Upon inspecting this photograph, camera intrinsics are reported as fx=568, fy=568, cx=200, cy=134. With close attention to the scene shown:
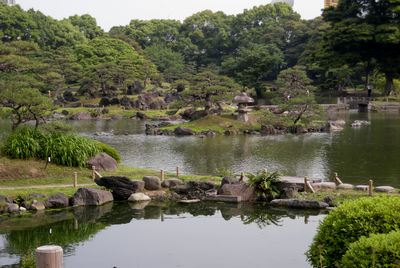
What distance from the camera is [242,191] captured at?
22.4m

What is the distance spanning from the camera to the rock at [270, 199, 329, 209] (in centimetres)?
2080

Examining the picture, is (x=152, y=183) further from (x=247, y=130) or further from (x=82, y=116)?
(x=82, y=116)

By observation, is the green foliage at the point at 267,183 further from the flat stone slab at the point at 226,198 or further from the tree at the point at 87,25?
the tree at the point at 87,25

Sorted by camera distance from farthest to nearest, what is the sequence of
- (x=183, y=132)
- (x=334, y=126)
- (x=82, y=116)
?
(x=82, y=116) → (x=334, y=126) → (x=183, y=132)

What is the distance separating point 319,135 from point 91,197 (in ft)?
93.0

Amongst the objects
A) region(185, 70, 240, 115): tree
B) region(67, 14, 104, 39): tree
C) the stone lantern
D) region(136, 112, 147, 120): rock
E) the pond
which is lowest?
the pond

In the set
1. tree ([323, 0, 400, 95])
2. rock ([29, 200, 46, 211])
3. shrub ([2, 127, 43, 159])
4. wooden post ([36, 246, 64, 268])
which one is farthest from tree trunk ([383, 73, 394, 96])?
wooden post ([36, 246, 64, 268])

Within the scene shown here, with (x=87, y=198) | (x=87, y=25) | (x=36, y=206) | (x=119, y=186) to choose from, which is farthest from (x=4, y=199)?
(x=87, y=25)

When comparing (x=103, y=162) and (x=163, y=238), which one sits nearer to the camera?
(x=163, y=238)

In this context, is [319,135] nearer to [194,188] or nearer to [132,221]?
[194,188]

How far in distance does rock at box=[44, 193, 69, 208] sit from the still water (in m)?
9.98


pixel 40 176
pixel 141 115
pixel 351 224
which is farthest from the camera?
pixel 141 115

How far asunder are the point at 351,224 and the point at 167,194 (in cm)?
1398

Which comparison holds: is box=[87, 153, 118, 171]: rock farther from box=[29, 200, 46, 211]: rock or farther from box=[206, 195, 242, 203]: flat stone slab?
box=[206, 195, 242, 203]: flat stone slab
